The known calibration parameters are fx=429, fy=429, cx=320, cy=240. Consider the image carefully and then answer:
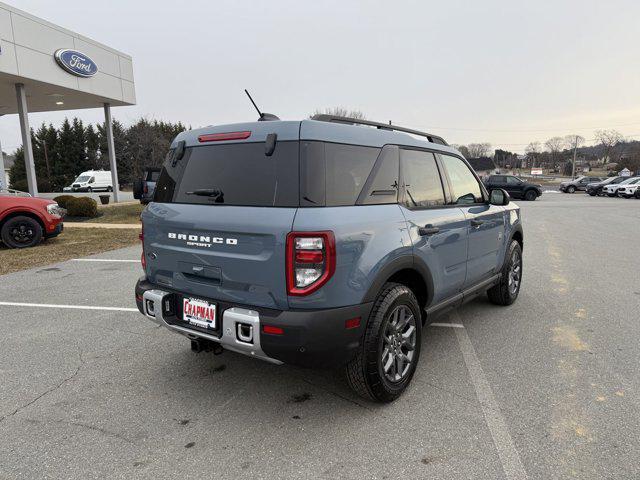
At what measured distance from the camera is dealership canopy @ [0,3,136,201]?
1562 centimetres

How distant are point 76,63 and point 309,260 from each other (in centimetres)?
2012

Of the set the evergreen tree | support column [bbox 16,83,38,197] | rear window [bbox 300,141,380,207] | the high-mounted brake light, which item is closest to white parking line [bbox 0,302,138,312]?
the high-mounted brake light

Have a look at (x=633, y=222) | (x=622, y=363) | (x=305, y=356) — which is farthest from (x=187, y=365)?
(x=633, y=222)

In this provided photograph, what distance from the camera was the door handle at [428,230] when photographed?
10.5 feet

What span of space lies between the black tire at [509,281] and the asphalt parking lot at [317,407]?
0.20 metres

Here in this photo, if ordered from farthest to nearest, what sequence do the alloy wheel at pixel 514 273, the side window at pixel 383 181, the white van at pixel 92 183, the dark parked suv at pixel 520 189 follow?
the white van at pixel 92 183 < the dark parked suv at pixel 520 189 < the alloy wheel at pixel 514 273 < the side window at pixel 383 181

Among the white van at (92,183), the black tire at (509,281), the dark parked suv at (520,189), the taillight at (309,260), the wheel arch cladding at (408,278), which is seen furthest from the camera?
the white van at (92,183)

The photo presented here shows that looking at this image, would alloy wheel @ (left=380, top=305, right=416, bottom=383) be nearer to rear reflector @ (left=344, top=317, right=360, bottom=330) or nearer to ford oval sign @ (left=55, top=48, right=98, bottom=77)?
rear reflector @ (left=344, top=317, right=360, bottom=330)

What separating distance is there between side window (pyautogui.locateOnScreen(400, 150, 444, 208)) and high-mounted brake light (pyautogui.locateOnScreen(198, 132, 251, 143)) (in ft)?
3.95

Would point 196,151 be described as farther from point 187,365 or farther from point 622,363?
point 622,363

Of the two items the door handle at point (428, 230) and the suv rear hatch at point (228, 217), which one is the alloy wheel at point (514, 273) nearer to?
the door handle at point (428, 230)

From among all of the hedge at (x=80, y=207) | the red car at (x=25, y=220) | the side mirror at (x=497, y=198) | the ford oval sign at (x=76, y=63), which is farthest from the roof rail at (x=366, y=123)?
the ford oval sign at (x=76, y=63)

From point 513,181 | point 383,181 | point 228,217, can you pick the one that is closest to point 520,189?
point 513,181

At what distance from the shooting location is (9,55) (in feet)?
50.4
